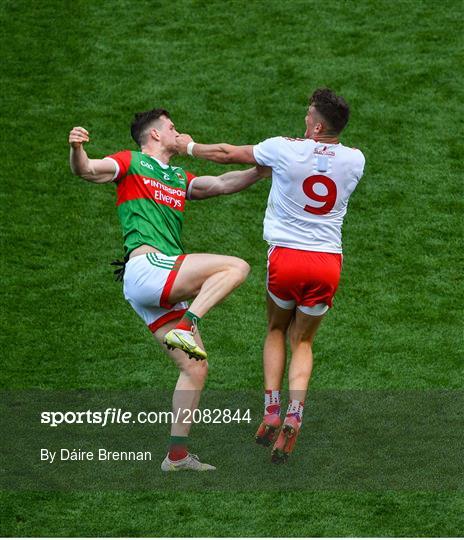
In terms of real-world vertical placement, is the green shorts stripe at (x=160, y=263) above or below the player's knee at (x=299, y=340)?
above

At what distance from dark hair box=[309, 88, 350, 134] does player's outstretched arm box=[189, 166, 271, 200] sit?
0.68 meters

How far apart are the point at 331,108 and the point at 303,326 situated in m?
1.54

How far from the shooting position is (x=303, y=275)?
29.6 feet

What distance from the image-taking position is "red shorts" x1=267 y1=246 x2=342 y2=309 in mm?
9008

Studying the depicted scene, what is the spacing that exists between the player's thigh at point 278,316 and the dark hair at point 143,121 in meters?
1.50

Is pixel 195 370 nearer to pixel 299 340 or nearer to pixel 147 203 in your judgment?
pixel 299 340

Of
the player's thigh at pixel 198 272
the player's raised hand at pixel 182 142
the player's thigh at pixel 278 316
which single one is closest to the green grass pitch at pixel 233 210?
the player's thigh at pixel 278 316

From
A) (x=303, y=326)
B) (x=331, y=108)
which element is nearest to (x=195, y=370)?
(x=303, y=326)

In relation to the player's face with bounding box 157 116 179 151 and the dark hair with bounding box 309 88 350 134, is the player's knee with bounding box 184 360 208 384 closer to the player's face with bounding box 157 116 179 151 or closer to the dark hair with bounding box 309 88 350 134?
the player's face with bounding box 157 116 179 151

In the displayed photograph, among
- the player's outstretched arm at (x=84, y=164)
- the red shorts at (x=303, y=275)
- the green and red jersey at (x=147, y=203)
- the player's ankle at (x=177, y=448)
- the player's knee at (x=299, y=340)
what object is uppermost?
the player's outstretched arm at (x=84, y=164)

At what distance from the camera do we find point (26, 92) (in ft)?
49.6

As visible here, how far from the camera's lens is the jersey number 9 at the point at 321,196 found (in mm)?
8938

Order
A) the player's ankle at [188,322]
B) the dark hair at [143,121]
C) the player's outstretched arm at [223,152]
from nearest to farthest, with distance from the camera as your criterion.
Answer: the player's ankle at [188,322] → the player's outstretched arm at [223,152] → the dark hair at [143,121]

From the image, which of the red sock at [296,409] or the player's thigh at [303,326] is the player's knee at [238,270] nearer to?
the player's thigh at [303,326]
